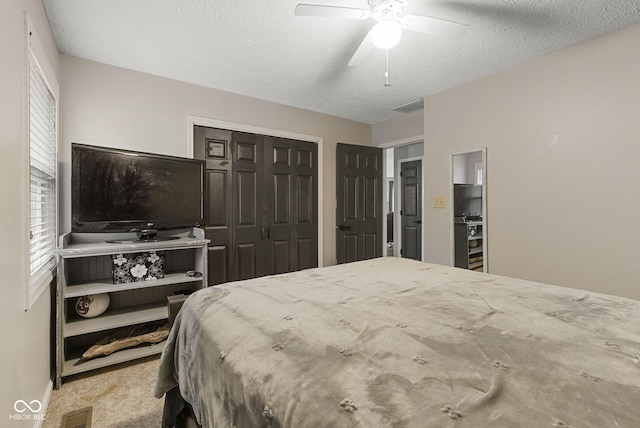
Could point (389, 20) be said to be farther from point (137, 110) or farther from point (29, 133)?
point (137, 110)

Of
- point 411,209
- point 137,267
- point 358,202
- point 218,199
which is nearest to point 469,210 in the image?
point 358,202

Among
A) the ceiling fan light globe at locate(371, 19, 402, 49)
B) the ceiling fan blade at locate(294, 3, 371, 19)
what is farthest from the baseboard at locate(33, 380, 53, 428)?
the ceiling fan light globe at locate(371, 19, 402, 49)

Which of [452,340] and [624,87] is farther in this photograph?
[624,87]

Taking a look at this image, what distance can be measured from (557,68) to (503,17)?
2.87ft

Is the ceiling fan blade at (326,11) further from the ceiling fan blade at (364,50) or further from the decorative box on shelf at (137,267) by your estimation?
the decorative box on shelf at (137,267)

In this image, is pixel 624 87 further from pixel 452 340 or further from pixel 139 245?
pixel 139 245

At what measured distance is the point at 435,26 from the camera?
1708mm

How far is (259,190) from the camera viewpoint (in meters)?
3.37

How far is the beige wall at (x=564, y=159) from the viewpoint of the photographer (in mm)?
2082

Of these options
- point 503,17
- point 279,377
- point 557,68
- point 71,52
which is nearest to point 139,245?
point 71,52

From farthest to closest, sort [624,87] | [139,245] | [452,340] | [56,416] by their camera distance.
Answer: [139,245] < [624,87] < [56,416] < [452,340]

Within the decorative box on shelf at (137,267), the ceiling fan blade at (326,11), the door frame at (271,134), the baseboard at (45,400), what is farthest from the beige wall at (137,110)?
the ceiling fan blade at (326,11)

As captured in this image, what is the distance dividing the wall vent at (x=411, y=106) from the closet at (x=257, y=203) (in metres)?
1.20

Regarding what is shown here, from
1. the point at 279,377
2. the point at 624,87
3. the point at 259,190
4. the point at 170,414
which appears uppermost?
the point at 624,87
